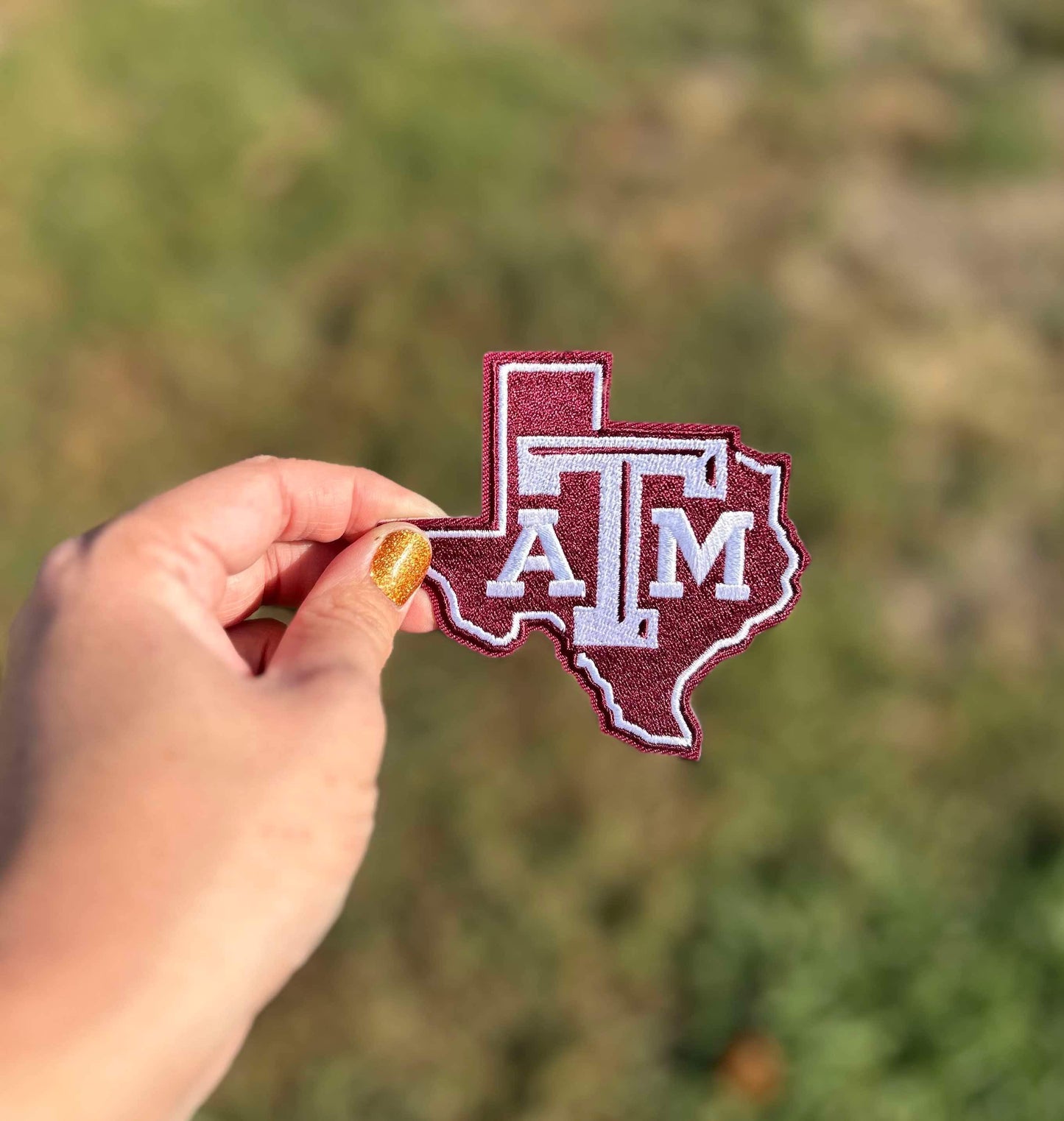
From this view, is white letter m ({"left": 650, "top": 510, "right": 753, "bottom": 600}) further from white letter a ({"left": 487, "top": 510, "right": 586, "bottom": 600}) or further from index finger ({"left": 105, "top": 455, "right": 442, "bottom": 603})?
index finger ({"left": 105, "top": 455, "right": 442, "bottom": 603})

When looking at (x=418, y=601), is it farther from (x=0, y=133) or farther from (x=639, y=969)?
(x=0, y=133)

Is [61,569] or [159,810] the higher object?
[61,569]

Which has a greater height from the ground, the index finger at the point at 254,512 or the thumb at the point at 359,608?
the index finger at the point at 254,512

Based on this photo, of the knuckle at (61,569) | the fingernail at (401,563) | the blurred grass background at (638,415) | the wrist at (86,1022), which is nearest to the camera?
the wrist at (86,1022)

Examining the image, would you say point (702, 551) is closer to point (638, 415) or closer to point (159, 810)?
point (159, 810)

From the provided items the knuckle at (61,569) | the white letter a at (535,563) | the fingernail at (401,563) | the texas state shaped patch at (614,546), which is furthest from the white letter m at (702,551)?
the knuckle at (61,569)

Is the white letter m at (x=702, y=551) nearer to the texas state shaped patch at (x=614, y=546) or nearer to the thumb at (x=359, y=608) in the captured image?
the texas state shaped patch at (x=614, y=546)

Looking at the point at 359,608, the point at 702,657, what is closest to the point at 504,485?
the point at 359,608
